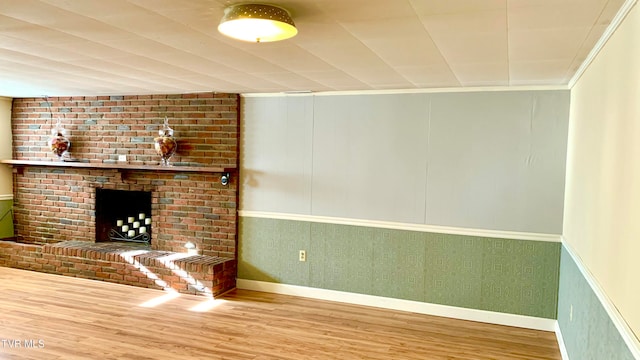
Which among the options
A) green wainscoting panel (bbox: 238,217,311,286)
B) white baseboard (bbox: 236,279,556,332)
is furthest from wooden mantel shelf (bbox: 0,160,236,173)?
white baseboard (bbox: 236,279,556,332)

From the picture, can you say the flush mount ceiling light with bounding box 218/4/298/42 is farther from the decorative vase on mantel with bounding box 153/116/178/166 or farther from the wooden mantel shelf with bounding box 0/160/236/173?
the decorative vase on mantel with bounding box 153/116/178/166

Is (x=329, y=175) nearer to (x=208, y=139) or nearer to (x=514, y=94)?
(x=208, y=139)

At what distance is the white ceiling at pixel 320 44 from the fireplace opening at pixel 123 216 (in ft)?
6.11

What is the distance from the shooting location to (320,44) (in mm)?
2623

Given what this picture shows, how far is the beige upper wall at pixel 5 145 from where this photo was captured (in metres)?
5.88

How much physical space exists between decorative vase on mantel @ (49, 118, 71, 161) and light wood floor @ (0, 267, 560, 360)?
1.69m

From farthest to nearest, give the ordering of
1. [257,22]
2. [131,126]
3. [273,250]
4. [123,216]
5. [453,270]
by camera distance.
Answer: [123,216]
[131,126]
[273,250]
[453,270]
[257,22]

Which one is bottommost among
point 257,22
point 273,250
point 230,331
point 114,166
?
point 230,331

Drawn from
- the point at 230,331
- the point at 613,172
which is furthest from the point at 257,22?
the point at 230,331

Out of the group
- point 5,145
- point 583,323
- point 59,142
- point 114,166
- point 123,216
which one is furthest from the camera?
point 5,145

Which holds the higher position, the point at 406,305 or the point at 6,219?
the point at 6,219

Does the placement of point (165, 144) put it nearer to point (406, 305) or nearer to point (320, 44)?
point (320, 44)

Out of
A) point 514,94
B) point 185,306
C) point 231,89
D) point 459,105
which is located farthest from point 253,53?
point 185,306

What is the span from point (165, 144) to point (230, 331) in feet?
7.34
